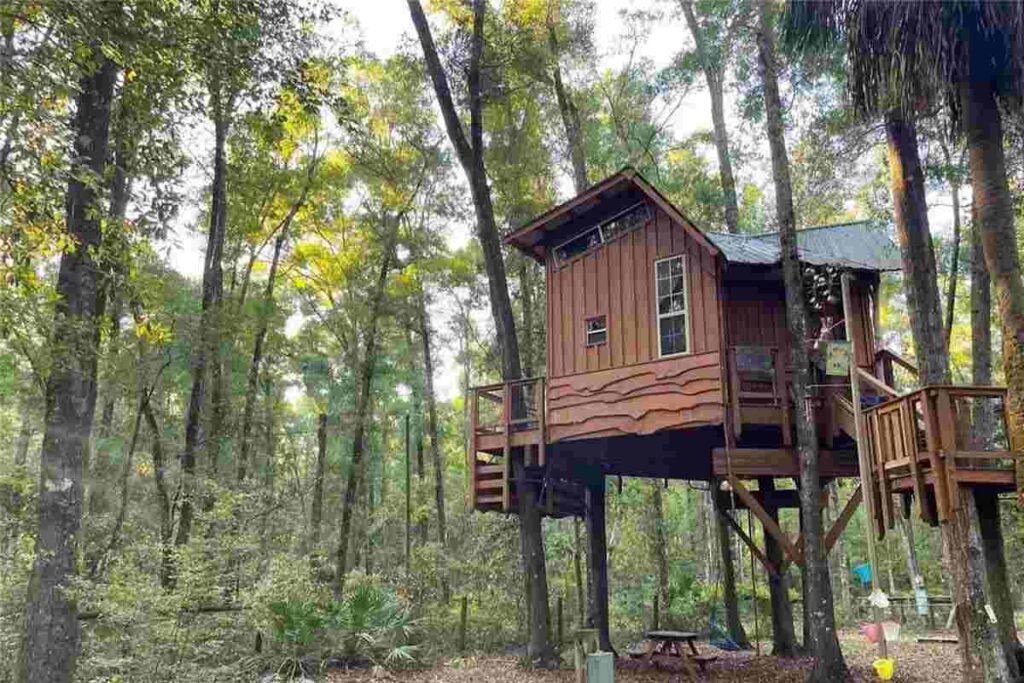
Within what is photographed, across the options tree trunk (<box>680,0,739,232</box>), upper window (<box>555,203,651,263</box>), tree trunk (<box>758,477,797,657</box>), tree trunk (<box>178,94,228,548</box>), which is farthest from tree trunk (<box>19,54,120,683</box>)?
tree trunk (<box>680,0,739,232</box>)

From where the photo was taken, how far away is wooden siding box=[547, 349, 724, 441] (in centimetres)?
1105

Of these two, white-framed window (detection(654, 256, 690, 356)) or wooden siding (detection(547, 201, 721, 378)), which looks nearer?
wooden siding (detection(547, 201, 721, 378))

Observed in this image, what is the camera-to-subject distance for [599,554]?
14531mm

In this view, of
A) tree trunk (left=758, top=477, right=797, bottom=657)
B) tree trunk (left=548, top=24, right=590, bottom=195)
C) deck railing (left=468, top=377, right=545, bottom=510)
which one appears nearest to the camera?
deck railing (left=468, top=377, right=545, bottom=510)

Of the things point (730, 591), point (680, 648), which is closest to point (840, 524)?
point (680, 648)

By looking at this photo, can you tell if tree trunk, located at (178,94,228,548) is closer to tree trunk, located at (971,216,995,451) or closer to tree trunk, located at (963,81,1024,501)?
tree trunk, located at (963,81,1024,501)

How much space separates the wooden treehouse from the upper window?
0.02m

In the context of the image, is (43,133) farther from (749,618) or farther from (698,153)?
(749,618)

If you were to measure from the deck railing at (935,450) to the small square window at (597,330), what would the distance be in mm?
4472

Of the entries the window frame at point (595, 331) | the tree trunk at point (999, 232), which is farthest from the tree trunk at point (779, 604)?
the tree trunk at point (999, 232)

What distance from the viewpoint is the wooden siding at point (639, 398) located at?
11.1m

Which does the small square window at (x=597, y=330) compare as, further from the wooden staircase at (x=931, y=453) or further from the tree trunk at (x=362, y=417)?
the tree trunk at (x=362, y=417)

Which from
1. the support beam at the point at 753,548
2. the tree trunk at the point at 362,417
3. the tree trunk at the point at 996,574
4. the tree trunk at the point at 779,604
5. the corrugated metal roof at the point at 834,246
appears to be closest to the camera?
the tree trunk at the point at 996,574

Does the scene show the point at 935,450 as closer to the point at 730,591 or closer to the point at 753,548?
the point at 753,548
